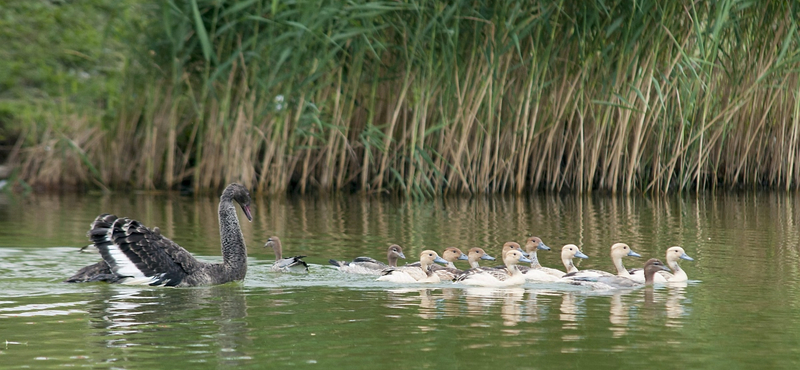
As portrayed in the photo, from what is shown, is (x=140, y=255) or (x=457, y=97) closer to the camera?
(x=140, y=255)

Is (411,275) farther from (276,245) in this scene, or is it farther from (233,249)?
(276,245)

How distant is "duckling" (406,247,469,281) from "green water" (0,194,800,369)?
0.31 m

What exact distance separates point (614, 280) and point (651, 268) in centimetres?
41

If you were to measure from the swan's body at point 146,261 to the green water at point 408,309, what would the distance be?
6.1 inches

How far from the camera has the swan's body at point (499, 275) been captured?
970cm

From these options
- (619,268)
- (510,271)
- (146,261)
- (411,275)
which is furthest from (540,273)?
(146,261)

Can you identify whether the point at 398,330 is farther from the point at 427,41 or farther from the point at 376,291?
the point at 427,41

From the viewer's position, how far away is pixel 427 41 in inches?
690

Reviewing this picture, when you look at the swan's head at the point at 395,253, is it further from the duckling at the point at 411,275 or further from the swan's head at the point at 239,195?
the swan's head at the point at 239,195

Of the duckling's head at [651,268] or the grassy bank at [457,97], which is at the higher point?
the grassy bank at [457,97]

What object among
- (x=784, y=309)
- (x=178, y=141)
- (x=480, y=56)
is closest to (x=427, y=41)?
(x=480, y=56)

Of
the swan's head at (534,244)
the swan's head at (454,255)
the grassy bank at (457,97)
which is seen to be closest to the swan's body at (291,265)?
the swan's head at (454,255)

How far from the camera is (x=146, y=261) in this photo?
9.51 meters

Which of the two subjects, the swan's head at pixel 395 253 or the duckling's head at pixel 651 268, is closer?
the duckling's head at pixel 651 268
